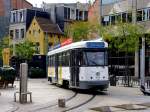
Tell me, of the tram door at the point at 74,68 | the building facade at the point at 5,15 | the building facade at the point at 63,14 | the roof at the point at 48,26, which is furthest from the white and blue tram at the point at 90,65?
the building facade at the point at 5,15

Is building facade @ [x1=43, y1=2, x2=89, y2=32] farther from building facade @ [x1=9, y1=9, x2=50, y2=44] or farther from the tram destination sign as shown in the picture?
the tram destination sign

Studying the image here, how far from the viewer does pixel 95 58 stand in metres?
31.2

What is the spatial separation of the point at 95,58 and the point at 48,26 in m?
54.3

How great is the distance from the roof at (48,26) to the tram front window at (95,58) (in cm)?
5219

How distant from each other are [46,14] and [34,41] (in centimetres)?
662

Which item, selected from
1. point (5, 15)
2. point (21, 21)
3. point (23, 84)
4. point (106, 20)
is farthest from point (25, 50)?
point (23, 84)

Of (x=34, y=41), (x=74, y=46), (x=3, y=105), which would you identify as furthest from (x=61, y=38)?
(x=3, y=105)

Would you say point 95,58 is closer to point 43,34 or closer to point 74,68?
point 74,68

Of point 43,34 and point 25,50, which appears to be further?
point 43,34

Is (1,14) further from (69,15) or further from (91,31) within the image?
(91,31)

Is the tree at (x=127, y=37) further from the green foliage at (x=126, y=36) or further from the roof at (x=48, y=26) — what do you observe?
the roof at (x=48, y=26)

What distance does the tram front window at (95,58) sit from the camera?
31.2 metres

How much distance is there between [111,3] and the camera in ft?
214

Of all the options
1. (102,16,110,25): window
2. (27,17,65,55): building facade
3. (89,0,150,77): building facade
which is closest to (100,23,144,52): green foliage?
(89,0,150,77): building facade
